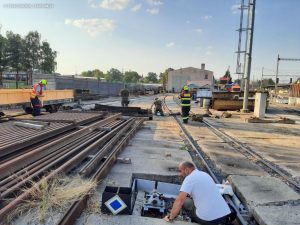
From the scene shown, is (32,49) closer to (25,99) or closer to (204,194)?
(25,99)

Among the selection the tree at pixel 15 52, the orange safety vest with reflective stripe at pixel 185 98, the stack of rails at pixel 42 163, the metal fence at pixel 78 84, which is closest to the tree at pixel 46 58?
the tree at pixel 15 52

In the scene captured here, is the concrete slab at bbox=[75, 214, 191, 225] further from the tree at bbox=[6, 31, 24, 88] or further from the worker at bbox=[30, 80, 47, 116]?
the tree at bbox=[6, 31, 24, 88]

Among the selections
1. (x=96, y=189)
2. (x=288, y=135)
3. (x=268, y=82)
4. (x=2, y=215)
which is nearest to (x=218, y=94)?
(x=288, y=135)

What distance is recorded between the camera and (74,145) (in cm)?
675

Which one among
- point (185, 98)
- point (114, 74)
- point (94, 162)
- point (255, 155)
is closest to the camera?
point (94, 162)

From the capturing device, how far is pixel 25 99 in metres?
12.8

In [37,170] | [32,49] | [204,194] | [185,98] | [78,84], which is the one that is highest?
[32,49]

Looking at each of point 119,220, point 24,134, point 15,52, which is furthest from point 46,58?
point 119,220

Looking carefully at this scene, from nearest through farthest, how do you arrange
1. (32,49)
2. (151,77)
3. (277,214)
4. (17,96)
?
1. (277,214)
2. (17,96)
3. (32,49)
4. (151,77)

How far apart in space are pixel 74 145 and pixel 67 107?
1012 centimetres

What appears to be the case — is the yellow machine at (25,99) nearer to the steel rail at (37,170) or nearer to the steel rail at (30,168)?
the steel rail at (37,170)

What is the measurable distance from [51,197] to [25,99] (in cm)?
989

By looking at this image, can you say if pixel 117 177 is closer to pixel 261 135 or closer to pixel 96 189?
pixel 96 189

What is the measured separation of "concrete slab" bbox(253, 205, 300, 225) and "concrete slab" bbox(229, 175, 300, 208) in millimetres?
206
